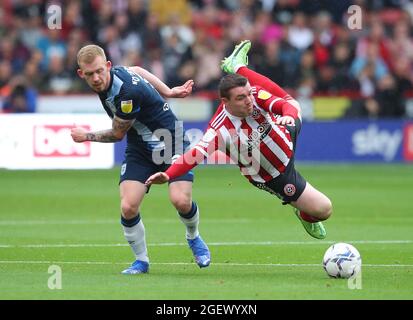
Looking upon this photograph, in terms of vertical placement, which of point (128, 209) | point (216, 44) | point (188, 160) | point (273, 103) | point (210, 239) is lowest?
point (210, 239)

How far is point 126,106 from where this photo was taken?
10555 millimetres

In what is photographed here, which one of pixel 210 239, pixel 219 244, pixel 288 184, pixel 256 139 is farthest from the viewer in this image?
pixel 210 239

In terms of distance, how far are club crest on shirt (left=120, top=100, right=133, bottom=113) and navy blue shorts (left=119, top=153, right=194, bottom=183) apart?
1.67ft

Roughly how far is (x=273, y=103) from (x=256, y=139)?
433 millimetres

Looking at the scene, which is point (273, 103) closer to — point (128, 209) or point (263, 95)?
point (263, 95)

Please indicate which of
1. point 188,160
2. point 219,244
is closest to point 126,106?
point 188,160

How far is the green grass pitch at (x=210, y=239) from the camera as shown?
951cm

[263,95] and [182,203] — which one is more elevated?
[263,95]

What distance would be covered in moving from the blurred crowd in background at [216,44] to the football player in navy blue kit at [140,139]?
1351cm

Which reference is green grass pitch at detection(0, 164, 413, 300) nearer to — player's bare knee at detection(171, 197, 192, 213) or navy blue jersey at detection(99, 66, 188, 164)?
player's bare knee at detection(171, 197, 192, 213)

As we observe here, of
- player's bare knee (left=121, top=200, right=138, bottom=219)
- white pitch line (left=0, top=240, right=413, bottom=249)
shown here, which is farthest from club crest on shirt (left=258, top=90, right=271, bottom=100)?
white pitch line (left=0, top=240, right=413, bottom=249)

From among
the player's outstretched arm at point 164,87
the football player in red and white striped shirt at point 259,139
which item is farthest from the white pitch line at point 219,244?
the player's outstretched arm at point 164,87

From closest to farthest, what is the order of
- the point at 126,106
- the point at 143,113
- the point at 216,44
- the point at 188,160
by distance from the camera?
the point at 188,160 → the point at 126,106 → the point at 143,113 → the point at 216,44

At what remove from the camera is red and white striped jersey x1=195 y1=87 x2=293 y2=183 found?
10.5 metres
